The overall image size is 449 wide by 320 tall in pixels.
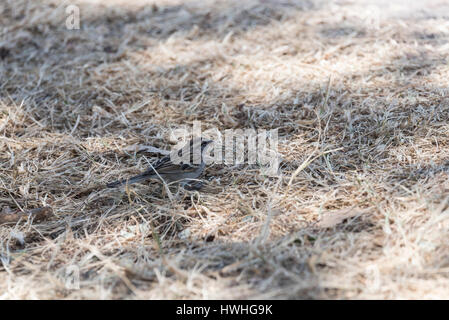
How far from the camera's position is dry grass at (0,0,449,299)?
297cm

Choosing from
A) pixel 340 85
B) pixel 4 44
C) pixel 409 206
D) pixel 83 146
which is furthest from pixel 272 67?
pixel 4 44

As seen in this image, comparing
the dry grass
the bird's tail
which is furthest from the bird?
the dry grass

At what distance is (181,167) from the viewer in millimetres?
4215

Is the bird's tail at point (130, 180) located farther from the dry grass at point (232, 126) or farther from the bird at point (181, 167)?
the dry grass at point (232, 126)

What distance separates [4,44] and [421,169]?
18.6ft

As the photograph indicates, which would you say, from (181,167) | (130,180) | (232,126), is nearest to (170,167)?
(181,167)

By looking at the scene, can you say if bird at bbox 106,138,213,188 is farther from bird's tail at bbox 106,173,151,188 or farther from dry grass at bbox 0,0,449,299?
Result: dry grass at bbox 0,0,449,299

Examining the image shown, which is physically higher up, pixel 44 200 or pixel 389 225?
pixel 389 225

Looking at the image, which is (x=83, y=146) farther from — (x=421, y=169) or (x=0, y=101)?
(x=421, y=169)

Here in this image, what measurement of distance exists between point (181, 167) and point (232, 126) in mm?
943

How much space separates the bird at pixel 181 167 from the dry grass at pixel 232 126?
163 millimetres

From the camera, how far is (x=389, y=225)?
3180 mm

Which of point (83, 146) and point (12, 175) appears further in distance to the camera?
point (83, 146)

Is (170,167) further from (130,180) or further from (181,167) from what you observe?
(130,180)
